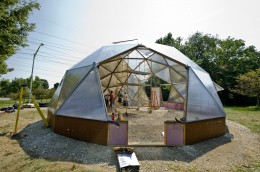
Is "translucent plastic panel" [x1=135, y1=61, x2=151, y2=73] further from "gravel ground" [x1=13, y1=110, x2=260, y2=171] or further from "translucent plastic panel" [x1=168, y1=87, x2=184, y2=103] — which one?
"gravel ground" [x1=13, y1=110, x2=260, y2=171]

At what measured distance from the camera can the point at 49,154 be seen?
7.64 m

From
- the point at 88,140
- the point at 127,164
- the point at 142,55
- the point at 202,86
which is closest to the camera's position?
the point at 127,164

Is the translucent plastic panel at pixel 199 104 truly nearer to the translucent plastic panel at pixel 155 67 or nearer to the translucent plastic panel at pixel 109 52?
the translucent plastic panel at pixel 109 52

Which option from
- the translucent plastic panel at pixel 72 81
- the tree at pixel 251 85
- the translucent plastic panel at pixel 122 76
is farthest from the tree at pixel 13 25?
the tree at pixel 251 85

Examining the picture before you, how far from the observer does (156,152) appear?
7.97 meters

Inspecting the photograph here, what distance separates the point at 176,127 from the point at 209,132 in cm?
282

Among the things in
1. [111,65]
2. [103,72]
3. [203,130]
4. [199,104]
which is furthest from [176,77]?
[203,130]

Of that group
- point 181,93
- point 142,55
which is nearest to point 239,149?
point 181,93

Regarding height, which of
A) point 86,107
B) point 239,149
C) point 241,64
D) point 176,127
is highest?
point 241,64

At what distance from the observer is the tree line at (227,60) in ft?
127

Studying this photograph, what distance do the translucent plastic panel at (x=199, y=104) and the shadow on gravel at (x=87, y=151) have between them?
4.91 ft

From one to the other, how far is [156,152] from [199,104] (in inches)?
165

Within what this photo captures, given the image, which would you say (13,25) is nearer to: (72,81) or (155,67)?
(72,81)

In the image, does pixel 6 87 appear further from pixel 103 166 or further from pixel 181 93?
pixel 103 166
